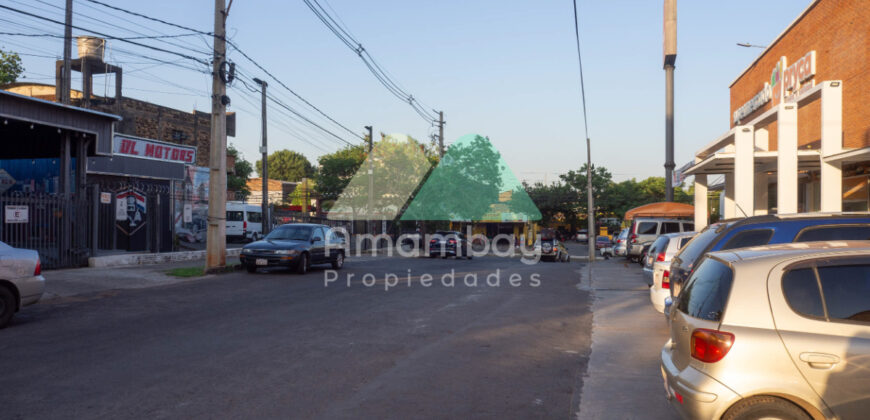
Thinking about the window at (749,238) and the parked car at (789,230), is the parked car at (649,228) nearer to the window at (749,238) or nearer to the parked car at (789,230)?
the parked car at (789,230)

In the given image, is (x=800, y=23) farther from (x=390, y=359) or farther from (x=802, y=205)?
(x=390, y=359)

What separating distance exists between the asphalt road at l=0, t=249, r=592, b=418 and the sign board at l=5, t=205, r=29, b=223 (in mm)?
4639

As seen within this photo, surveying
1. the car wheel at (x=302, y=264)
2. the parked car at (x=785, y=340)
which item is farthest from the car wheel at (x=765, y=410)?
the car wheel at (x=302, y=264)

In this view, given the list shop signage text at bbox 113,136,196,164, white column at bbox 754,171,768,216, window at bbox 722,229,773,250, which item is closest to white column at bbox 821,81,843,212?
window at bbox 722,229,773,250

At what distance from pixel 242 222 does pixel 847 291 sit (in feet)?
110

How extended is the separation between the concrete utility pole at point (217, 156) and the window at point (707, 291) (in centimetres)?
1521

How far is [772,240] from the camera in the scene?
6898 mm

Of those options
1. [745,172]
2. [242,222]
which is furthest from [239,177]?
[745,172]

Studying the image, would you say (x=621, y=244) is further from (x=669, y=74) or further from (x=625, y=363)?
(x=625, y=363)

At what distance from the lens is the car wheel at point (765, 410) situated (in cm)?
383

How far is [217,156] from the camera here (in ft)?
→ 58.5

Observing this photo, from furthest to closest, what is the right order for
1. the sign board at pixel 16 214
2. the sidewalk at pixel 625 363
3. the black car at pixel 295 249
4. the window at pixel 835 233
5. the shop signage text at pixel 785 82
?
the black car at pixel 295 249 < the shop signage text at pixel 785 82 < the sign board at pixel 16 214 < the window at pixel 835 233 < the sidewalk at pixel 625 363

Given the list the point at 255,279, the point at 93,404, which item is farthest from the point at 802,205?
the point at 93,404

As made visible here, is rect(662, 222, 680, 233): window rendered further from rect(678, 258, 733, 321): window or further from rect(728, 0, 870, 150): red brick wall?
rect(678, 258, 733, 321): window
